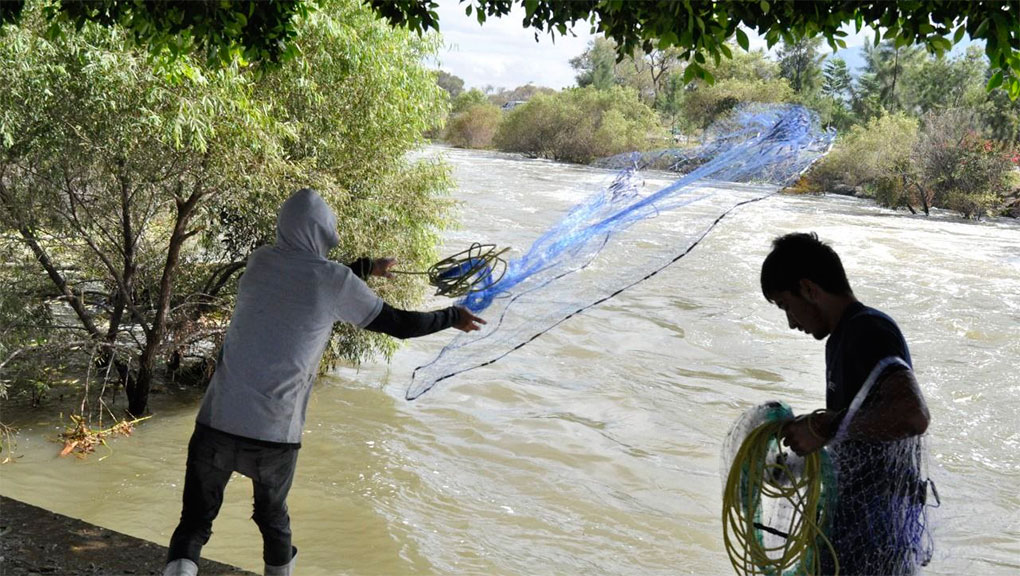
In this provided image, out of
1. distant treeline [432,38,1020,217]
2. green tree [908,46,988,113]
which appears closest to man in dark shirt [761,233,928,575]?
distant treeline [432,38,1020,217]

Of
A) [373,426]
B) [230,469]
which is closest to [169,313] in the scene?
[373,426]

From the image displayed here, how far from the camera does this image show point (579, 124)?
49844mm

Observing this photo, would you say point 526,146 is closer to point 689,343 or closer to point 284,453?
point 689,343

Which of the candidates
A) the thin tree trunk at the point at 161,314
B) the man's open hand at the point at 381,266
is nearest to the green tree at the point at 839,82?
the thin tree trunk at the point at 161,314

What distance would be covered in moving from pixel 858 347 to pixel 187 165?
7.03 m

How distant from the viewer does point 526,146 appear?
2096 inches

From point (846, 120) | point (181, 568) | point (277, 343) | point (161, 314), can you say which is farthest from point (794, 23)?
point (846, 120)

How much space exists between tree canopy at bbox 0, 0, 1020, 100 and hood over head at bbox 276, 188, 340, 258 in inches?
50.2

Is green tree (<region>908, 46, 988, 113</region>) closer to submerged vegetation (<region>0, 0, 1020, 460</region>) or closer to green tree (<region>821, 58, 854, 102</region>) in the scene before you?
green tree (<region>821, 58, 854, 102</region>)

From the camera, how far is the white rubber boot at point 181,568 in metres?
3.58

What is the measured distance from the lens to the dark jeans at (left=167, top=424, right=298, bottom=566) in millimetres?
3477

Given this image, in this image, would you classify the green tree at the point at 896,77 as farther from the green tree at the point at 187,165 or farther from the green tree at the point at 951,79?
the green tree at the point at 187,165

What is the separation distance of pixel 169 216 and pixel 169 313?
1346 mm

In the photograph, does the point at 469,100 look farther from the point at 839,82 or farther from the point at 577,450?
the point at 577,450
